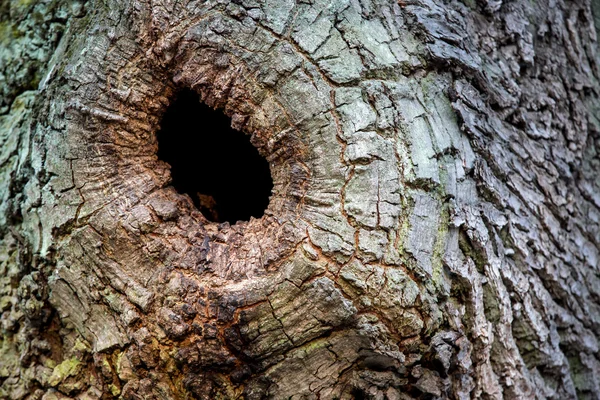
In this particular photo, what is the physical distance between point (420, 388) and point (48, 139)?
1.30 m

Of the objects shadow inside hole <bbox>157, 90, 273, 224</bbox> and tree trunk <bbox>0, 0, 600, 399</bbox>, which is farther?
shadow inside hole <bbox>157, 90, 273, 224</bbox>

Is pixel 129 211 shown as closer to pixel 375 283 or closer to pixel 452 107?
pixel 375 283

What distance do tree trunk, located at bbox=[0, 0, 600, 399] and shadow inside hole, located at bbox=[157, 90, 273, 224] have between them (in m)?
0.38

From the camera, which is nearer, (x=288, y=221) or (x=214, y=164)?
(x=288, y=221)

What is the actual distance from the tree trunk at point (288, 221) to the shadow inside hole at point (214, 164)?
0.38 metres

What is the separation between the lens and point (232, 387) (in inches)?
57.6

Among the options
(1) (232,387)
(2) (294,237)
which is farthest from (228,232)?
(1) (232,387)

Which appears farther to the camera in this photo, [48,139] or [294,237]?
[48,139]

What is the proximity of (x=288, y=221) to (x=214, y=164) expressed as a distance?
81 centimetres

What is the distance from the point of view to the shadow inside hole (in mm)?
1982

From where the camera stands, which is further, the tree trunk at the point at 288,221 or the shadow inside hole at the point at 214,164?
the shadow inside hole at the point at 214,164

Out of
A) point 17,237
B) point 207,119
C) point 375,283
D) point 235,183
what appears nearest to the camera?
point 375,283

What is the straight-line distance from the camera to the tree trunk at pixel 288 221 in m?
1.43

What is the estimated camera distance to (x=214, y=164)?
7.16 ft
